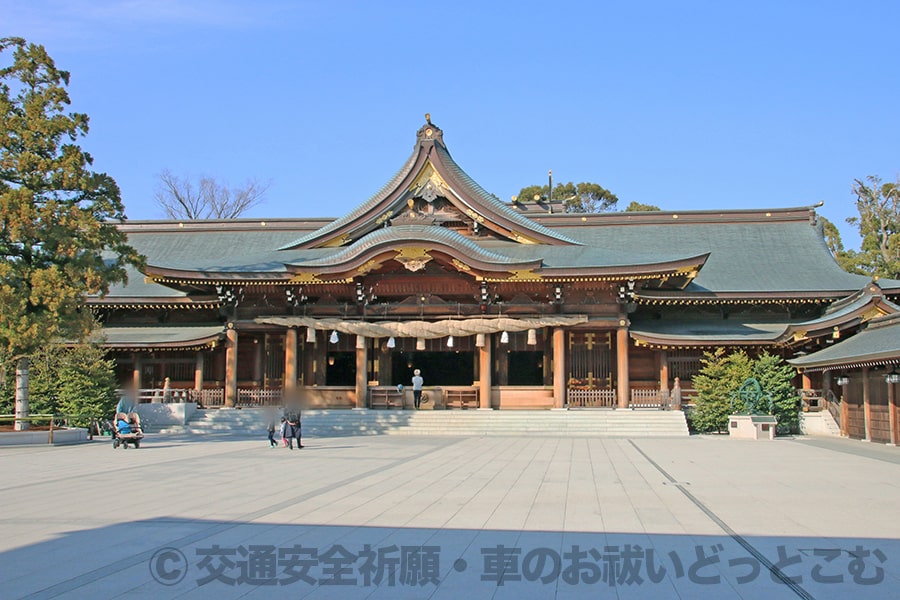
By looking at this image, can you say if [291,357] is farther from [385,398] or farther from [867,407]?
[867,407]

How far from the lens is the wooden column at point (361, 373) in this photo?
29.4 metres

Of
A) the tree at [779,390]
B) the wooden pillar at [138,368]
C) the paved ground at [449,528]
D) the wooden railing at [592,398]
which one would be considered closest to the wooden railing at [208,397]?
the wooden pillar at [138,368]

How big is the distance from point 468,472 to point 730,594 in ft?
28.3

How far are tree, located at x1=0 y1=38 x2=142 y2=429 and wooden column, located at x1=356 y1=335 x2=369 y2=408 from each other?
9.65 m

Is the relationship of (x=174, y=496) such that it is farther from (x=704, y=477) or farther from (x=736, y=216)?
(x=736, y=216)

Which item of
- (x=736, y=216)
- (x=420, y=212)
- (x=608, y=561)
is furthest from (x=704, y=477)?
(x=736, y=216)

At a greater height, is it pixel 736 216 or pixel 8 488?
pixel 736 216

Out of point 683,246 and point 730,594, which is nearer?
point 730,594

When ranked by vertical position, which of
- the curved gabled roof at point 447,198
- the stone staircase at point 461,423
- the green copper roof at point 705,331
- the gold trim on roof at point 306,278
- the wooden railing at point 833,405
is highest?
the curved gabled roof at point 447,198

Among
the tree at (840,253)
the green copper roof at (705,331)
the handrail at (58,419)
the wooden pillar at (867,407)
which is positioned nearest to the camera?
the handrail at (58,419)

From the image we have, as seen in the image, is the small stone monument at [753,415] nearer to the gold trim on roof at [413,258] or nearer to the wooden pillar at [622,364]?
the wooden pillar at [622,364]

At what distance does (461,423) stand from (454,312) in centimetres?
461

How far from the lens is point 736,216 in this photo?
3825cm

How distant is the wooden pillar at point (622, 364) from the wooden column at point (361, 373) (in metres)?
9.21
